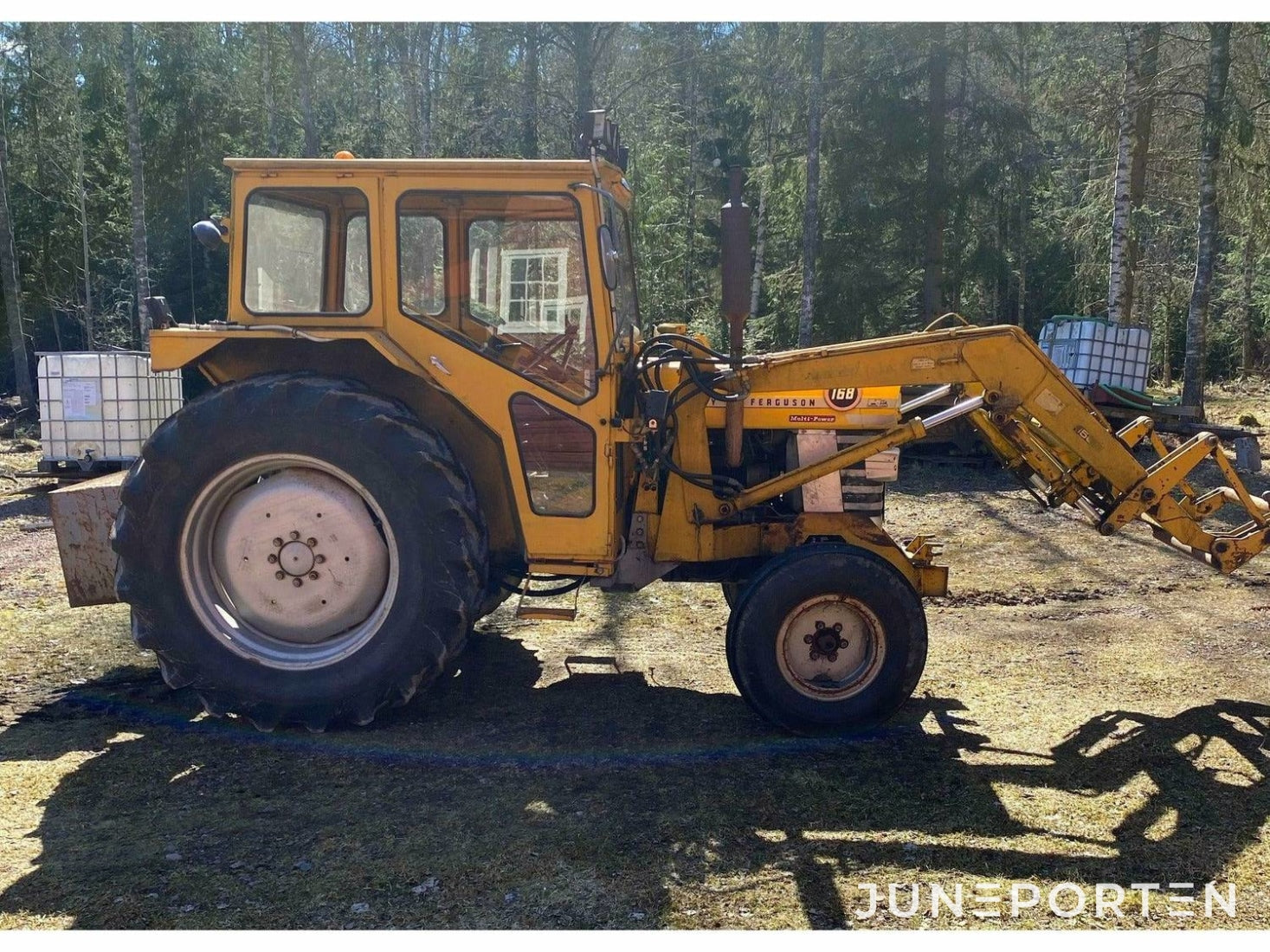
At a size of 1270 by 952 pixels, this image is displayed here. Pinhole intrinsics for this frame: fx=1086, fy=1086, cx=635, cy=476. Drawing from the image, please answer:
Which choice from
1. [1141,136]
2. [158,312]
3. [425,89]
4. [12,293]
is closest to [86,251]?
[12,293]

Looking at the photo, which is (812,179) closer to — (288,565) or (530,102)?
(530,102)

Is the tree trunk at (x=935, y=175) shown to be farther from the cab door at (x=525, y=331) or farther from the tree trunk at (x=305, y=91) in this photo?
the cab door at (x=525, y=331)

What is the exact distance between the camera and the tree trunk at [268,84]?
20.8 meters

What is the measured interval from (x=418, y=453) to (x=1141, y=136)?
1761 cm

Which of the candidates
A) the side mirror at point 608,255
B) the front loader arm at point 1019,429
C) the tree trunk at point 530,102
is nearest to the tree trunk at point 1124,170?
the tree trunk at point 530,102

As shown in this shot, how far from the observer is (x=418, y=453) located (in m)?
4.75

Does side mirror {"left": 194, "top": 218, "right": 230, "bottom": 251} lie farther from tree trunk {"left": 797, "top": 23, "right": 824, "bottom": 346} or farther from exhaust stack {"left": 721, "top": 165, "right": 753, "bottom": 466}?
tree trunk {"left": 797, "top": 23, "right": 824, "bottom": 346}

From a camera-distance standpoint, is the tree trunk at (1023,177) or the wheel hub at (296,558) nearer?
the wheel hub at (296,558)

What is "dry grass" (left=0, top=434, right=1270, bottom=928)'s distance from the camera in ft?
11.6

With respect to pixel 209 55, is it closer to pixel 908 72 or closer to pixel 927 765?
pixel 908 72

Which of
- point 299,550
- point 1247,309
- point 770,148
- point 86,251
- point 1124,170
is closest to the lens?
point 299,550

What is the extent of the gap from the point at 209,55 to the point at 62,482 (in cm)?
1703

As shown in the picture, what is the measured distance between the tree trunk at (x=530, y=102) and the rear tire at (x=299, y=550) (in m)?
15.2

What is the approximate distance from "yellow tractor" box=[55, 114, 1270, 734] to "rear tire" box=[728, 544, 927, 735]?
12 mm
